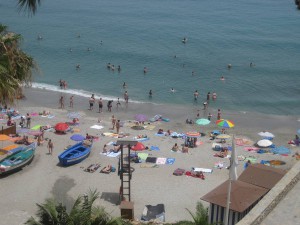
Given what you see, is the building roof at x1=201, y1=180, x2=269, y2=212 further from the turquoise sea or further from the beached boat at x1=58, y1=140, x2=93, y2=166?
the turquoise sea

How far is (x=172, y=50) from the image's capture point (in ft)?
222

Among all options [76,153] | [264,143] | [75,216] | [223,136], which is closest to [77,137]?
[76,153]

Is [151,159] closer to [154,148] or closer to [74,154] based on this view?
[154,148]

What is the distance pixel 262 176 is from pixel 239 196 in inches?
92.9

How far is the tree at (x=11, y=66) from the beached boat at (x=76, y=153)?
1319 cm

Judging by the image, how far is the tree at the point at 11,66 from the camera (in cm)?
1315

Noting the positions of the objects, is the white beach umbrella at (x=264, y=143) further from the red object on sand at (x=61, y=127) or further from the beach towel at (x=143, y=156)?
the red object on sand at (x=61, y=127)

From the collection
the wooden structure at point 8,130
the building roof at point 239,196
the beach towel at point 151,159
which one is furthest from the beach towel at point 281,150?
the wooden structure at point 8,130

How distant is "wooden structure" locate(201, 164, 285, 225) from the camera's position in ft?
54.2

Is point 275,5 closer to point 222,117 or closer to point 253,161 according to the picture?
point 222,117

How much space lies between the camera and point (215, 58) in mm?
63594

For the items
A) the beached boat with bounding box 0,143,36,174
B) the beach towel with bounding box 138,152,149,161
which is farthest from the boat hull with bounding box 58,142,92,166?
the beach towel with bounding box 138,152,149,161

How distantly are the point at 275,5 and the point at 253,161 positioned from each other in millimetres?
92600

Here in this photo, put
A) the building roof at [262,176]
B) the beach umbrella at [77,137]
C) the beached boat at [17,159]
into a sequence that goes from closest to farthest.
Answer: the building roof at [262,176] < the beached boat at [17,159] < the beach umbrella at [77,137]
